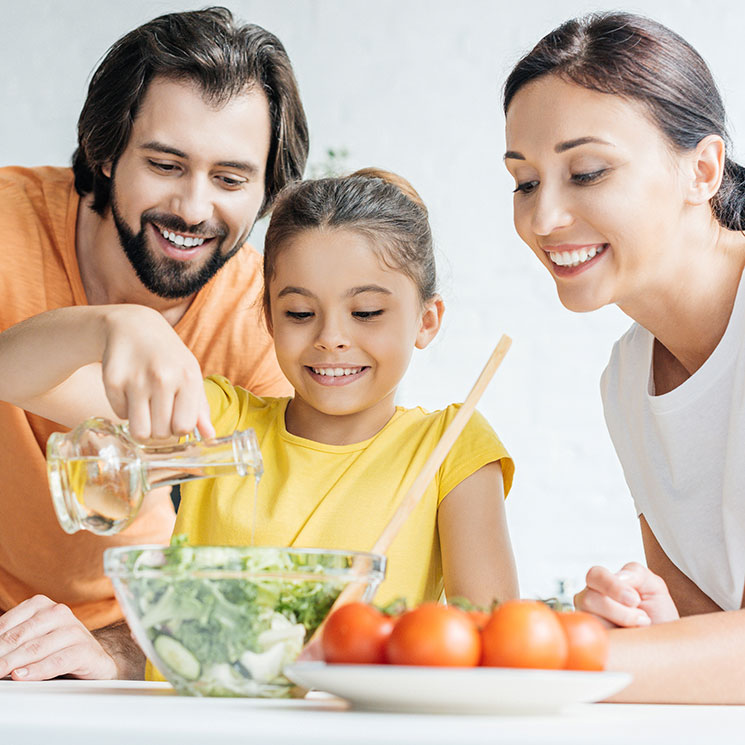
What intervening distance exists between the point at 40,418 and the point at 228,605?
1239 mm

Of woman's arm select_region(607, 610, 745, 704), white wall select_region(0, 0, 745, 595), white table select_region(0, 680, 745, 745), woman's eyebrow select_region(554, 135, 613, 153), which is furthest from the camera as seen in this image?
white wall select_region(0, 0, 745, 595)

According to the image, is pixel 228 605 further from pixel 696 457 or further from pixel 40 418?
pixel 40 418

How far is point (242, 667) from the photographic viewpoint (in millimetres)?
694

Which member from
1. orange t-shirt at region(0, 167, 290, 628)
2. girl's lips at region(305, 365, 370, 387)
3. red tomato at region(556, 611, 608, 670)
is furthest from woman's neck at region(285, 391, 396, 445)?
red tomato at region(556, 611, 608, 670)

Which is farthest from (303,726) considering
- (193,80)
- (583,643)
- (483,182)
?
(483,182)

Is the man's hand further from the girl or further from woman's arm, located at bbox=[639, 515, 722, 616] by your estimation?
woman's arm, located at bbox=[639, 515, 722, 616]

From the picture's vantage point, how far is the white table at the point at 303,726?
0.52 meters

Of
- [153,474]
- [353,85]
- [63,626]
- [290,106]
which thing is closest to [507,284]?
[353,85]

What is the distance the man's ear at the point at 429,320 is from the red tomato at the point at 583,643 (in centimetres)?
92

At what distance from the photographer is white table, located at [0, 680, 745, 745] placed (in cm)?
52

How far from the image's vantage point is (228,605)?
26.7 inches

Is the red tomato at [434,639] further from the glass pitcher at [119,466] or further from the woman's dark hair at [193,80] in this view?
the woman's dark hair at [193,80]

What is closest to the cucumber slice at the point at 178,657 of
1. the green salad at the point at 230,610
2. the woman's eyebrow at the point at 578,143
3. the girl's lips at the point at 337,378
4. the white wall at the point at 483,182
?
the green salad at the point at 230,610

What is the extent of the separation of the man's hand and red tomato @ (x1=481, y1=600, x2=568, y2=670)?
73cm
